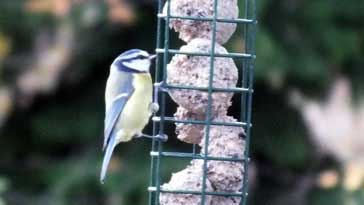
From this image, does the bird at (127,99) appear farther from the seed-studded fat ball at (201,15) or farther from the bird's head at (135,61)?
the seed-studded fat ball at (201,15)

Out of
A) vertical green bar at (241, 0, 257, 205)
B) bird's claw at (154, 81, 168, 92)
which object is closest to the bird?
bird's claw at (154, 81, 168, 92)

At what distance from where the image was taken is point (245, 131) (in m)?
4.82

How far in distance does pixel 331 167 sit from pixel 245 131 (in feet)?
13.7

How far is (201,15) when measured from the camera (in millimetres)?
4824

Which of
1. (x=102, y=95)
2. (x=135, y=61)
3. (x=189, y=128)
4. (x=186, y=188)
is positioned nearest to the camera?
(x=186, y=188)

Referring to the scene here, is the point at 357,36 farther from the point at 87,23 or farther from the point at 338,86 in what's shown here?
the point at 87,23

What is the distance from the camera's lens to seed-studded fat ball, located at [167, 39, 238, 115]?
476 cm

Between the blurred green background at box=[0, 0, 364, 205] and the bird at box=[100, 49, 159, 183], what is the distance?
2.61 m

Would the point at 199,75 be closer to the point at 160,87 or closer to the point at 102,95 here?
the point at 160,87

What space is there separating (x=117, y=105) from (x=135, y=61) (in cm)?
26

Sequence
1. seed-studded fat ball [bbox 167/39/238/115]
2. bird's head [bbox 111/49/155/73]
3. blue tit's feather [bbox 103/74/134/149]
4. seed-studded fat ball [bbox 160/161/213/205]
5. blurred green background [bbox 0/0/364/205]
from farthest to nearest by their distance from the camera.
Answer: blurred green background [bbox 0/0/364/205]
blue tit's feather [bbox 103/74/134/149]
bird's head [bbox 111/49/155/73]
seed-studded fat ball [bbox 167/39/238/115]
seed-studded fat ball [bbox 160/161/213/205]

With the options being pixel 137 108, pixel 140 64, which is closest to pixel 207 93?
pixel 140 64

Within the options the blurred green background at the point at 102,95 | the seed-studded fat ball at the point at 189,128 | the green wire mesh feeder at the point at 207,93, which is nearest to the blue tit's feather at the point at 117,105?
the green wire mesh feeder at the point at 207,93

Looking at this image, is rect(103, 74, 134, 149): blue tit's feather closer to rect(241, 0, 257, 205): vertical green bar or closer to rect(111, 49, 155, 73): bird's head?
rect(111, 49, 155, 73): bird's head
